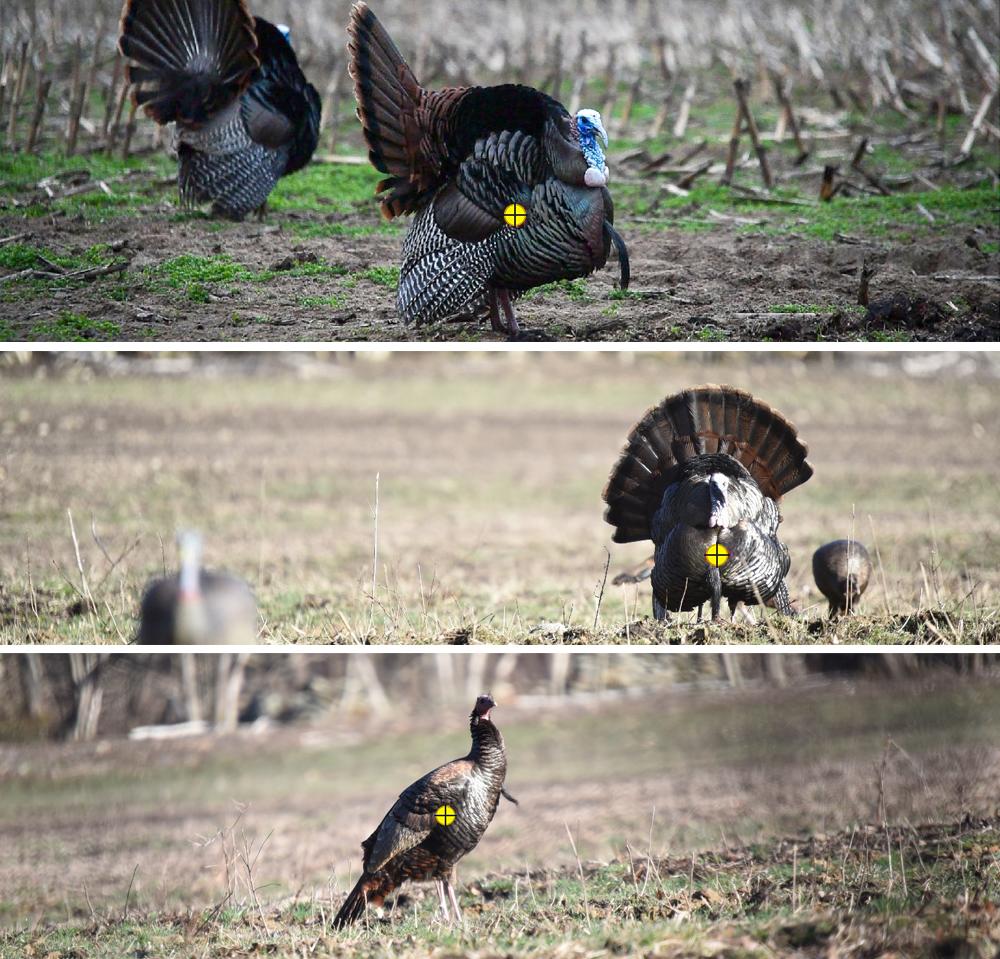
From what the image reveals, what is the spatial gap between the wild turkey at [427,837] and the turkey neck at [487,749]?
4 cm

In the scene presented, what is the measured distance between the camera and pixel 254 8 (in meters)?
16.5

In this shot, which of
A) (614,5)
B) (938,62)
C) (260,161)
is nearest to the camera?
(260,161)

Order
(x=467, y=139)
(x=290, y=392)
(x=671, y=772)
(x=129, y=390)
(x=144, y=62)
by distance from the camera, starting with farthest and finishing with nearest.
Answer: (x=290, y=392) < (x=129, y=390) < (x=144, y=62) < (x=671, y=772) < (x=467, y=139)

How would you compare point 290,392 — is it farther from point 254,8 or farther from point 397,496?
point 254,8

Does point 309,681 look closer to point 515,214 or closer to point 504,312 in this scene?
point 504,312

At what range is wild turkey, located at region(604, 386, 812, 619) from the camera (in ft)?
17.8

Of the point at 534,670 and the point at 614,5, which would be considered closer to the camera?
the point at 534,670

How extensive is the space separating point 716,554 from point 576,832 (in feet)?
5.47

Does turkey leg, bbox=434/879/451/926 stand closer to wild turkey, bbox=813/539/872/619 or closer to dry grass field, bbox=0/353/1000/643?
dry grass field, bbox=0/353/1000/643

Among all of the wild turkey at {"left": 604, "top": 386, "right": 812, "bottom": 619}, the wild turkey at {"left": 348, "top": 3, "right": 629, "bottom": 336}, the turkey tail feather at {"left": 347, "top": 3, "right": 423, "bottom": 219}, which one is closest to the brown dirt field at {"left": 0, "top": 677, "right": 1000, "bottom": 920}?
the wild turkey at {"left": 604, "top": 386, "right": 812, "bottom": 619}

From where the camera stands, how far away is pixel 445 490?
934cm

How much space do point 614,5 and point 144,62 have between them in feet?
39.2

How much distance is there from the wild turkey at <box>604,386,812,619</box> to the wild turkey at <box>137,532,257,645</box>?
5.75 feet

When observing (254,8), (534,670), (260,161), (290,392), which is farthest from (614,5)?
(534,670)
